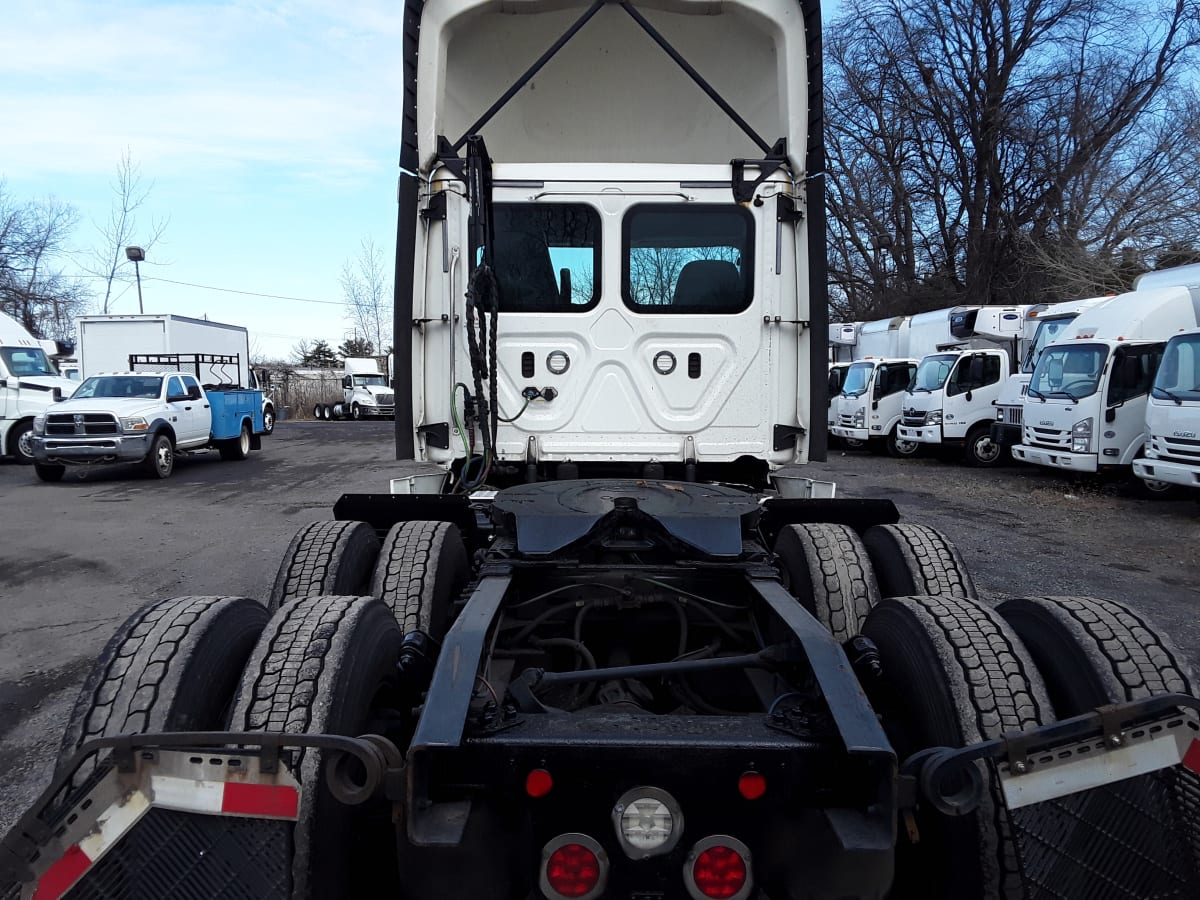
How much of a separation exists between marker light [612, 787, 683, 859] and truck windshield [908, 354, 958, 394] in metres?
17.0

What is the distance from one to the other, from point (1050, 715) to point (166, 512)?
11402mm

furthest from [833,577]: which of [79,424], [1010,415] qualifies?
[79,424]

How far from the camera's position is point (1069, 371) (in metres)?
13.3

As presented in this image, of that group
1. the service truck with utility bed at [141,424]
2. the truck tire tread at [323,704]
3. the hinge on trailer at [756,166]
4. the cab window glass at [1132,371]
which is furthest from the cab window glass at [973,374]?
the truck tire tread at [323,704]

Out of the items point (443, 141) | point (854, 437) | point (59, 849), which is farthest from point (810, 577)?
point (854, 437)

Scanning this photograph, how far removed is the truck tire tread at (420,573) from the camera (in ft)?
11.3

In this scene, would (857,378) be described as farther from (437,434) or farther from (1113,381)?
(437,434)

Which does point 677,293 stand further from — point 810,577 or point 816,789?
point 816,789

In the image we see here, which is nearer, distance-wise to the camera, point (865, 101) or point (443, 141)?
point (443, 141)

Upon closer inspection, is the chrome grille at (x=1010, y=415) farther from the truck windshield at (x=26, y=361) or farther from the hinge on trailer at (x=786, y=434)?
the truck windshield at (x=26, y=361)

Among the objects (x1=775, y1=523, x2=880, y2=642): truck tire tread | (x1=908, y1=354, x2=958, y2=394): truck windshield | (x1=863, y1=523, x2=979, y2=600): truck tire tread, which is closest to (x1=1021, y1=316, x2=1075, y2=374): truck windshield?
(x1=908, y1=354, x2=958, y2=394): truck windshield

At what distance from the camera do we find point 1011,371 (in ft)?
60.6

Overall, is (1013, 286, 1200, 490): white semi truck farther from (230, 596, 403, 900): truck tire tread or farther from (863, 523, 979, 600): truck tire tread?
(230, 596, 403, 900): truck tire tread

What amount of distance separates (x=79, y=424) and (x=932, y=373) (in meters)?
16.7
